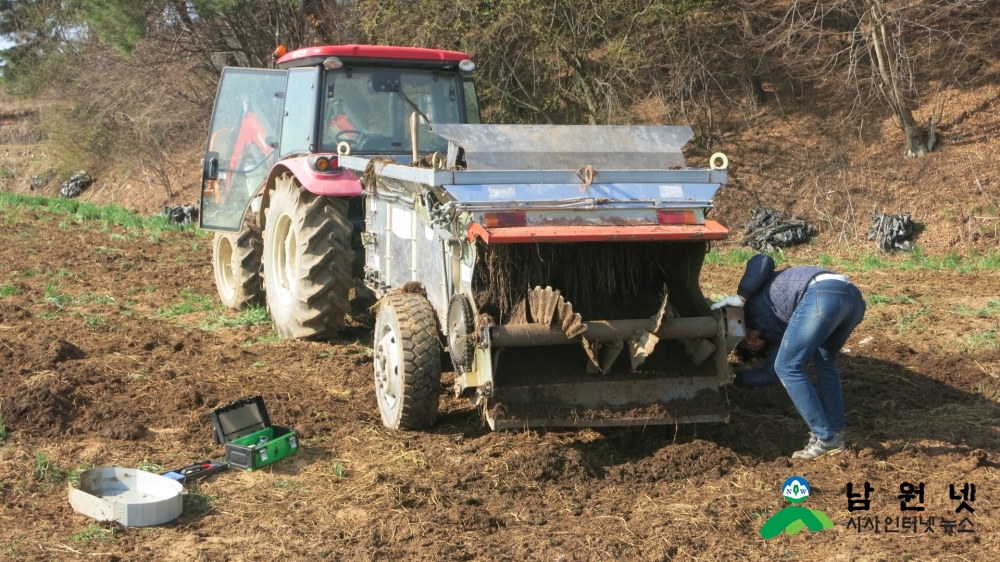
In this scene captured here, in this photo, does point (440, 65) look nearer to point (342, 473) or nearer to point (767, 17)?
point (342, 473)

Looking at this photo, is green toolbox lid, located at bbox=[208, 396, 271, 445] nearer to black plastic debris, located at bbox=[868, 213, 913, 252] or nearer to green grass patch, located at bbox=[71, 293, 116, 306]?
green grass patch, located at bbox=[71, 293, 116, 306]

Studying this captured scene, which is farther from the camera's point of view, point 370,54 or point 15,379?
point 370,54

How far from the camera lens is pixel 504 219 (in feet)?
16.2

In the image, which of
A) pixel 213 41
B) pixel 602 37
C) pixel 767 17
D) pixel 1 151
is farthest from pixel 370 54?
pixel 1 151

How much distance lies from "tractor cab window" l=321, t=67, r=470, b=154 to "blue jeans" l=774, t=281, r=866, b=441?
11.7 feet

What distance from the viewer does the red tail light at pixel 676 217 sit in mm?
5133

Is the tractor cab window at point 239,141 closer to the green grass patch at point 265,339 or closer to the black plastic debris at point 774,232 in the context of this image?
the green grass patch at point 265,339

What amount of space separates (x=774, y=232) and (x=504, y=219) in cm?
822

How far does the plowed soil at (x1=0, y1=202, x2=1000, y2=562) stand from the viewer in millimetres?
4133

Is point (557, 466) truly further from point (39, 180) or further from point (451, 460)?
point (39, 180)

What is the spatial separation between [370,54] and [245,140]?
5.87ft

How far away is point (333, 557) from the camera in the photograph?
3990 mm

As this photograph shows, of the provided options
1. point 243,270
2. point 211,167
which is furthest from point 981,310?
point 211,167

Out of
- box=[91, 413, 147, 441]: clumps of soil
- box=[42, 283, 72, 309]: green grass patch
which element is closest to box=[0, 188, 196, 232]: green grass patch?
box=[42, 283, 72, 309]: green grass patch
